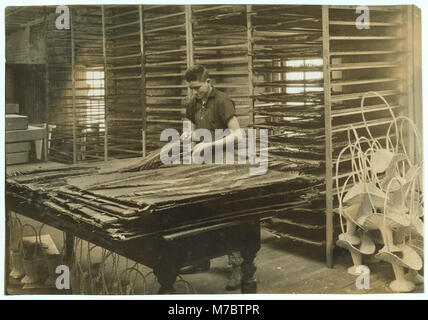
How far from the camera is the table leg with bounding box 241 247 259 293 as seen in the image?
3003 mm

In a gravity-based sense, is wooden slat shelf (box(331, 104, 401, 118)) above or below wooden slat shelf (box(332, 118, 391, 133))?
above

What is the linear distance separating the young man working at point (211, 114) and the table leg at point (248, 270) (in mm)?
88

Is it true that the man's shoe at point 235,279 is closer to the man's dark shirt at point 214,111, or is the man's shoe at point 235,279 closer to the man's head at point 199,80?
the man's dark shirt at point 214,111

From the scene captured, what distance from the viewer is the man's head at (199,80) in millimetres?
3271

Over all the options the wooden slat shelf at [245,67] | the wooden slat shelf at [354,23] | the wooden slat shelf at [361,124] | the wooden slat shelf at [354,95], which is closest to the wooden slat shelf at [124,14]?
the wooden slat shelf at [245,67]

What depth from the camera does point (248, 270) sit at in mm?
3143

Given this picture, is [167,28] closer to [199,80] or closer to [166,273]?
[199,80]

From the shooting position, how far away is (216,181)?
2.88 m

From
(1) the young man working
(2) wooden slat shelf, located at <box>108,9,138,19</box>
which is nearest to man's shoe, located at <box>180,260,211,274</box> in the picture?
(1) the young man working

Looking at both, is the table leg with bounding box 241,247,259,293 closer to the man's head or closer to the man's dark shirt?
the man's dark shirt

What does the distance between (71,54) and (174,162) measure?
1.17 metres

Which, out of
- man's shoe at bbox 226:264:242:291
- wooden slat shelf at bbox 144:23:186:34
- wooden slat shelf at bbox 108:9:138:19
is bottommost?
man's shoe at bbox 226:264:242:291

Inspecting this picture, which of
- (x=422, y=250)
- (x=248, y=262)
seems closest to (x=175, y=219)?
(x=248, y=262)
